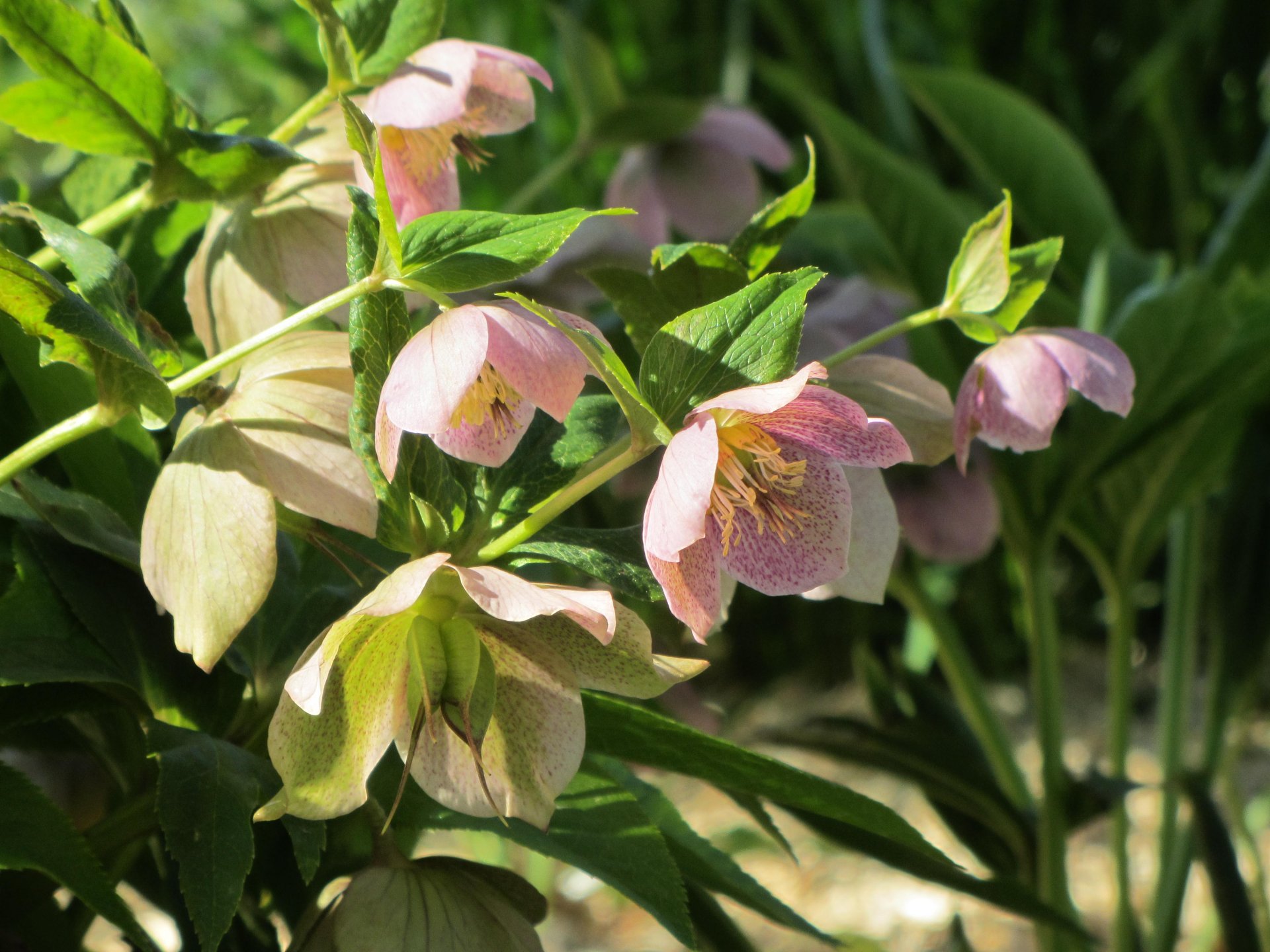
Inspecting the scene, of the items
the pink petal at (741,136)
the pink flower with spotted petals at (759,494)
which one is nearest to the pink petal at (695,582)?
the pink flower with spotted petals at (759,494)

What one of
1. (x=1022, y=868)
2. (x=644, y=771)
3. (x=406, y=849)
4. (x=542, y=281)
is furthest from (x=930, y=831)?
(x=406, y=849)

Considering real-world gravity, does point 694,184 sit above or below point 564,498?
below

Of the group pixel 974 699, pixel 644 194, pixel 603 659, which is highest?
pixel 603 659

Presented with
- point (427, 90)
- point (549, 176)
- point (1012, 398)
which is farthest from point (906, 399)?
point (549, 176)

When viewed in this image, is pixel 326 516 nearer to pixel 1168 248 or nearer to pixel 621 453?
pixel 621 453

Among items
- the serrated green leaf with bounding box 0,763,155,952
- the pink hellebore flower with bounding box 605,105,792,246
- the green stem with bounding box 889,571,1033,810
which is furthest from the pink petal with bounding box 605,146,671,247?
the serrated green leaf with bounding box 0,763,155,952

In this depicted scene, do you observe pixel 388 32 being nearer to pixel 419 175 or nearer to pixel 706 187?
pixel 419 175
